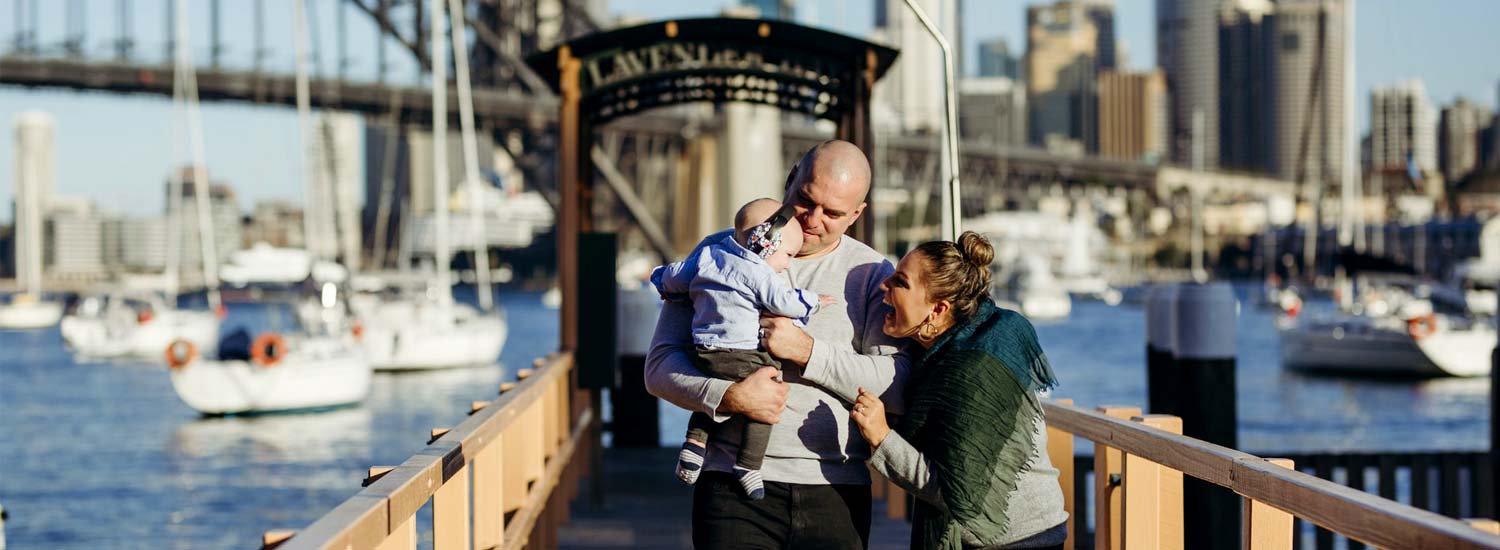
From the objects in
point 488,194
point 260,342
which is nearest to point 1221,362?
point 260,342

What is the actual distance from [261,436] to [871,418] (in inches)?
1285

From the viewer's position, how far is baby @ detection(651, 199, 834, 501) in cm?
412

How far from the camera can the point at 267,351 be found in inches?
1512

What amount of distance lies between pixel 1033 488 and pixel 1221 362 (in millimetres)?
5713

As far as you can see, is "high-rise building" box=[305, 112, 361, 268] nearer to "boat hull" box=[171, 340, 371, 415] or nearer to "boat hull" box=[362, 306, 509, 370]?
"boat hull" box=[362, 306, 509, 370]

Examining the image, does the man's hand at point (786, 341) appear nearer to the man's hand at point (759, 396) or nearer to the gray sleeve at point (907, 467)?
the man's hand at point (759, 396)

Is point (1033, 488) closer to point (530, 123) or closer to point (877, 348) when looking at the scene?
→ point (877, 348)

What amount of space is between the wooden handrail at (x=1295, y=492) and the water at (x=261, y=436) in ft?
58.7

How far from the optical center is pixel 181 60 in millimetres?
63938

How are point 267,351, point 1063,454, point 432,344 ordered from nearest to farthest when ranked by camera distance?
1. point 1063,454
2. point 267,351
3. point 432,344

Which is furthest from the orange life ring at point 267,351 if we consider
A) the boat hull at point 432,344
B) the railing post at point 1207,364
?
the railing post at point 1207,364

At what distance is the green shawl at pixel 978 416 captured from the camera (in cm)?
394

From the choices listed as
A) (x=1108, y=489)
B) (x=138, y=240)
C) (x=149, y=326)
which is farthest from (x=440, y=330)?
(x=138, y=240)

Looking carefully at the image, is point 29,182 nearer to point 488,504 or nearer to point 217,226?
point 217,226
